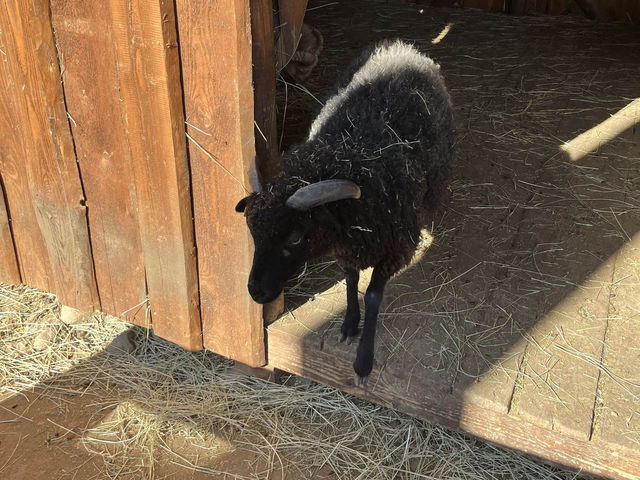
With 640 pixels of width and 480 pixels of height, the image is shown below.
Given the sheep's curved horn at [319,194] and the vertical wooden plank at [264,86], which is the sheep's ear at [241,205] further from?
the sheep's curved horn at [319,194]

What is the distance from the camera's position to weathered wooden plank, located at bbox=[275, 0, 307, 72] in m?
3.23

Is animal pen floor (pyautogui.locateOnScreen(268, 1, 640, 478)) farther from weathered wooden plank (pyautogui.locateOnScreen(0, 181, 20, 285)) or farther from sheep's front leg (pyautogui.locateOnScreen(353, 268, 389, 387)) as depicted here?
weathered wooden plank (pyautogui.locateOnScreen(0, 181, 20, 285))

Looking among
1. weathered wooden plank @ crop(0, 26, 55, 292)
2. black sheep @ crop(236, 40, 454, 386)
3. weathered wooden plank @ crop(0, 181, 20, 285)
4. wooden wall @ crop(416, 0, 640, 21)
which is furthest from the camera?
wooden wall @ crop(416, 0, 640, 21)

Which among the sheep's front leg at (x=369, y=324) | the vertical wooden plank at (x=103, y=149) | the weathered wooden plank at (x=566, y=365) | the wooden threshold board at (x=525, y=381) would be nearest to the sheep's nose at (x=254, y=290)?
the sheep's front leg at (x=369, y=324)

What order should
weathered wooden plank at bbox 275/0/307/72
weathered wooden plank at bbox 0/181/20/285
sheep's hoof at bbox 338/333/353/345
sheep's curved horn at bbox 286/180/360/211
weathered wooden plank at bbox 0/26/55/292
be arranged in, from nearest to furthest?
sheep's curved horn at bbox 286/180/360/211, weathered wooden plank at bbox 275/0/307/72, sheep's hoof at bbox 338/333/353/345, weathered wooden plank at bbox 0/26/55/292, weathered wooden plank at bbox 0/181/20/285

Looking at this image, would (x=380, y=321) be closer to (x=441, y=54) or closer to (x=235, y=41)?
(x=235, y=41)

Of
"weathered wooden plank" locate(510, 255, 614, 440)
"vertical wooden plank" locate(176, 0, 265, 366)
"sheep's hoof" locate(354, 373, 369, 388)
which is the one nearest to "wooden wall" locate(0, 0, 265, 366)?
"vertical wooden plank" locate(176, 0, 265, 366)

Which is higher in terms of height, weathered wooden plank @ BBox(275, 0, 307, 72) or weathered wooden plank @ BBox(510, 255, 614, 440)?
weathered wooden plank @ BBox(275, 0, 307, 72)

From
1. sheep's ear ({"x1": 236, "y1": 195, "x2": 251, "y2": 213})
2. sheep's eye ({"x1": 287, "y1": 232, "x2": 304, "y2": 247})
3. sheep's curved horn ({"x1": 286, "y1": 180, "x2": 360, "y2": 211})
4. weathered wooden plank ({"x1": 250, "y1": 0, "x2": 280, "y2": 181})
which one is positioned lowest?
sheep's eye ({"x1": 287, "y1": 232, "x2": 304, "y2": 247})

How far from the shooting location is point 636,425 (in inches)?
109

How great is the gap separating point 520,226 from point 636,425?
1.65 metres

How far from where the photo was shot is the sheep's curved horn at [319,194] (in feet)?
8.39

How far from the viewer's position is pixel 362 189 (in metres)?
2.79

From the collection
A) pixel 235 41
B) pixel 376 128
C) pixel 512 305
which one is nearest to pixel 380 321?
pixel 512 305
